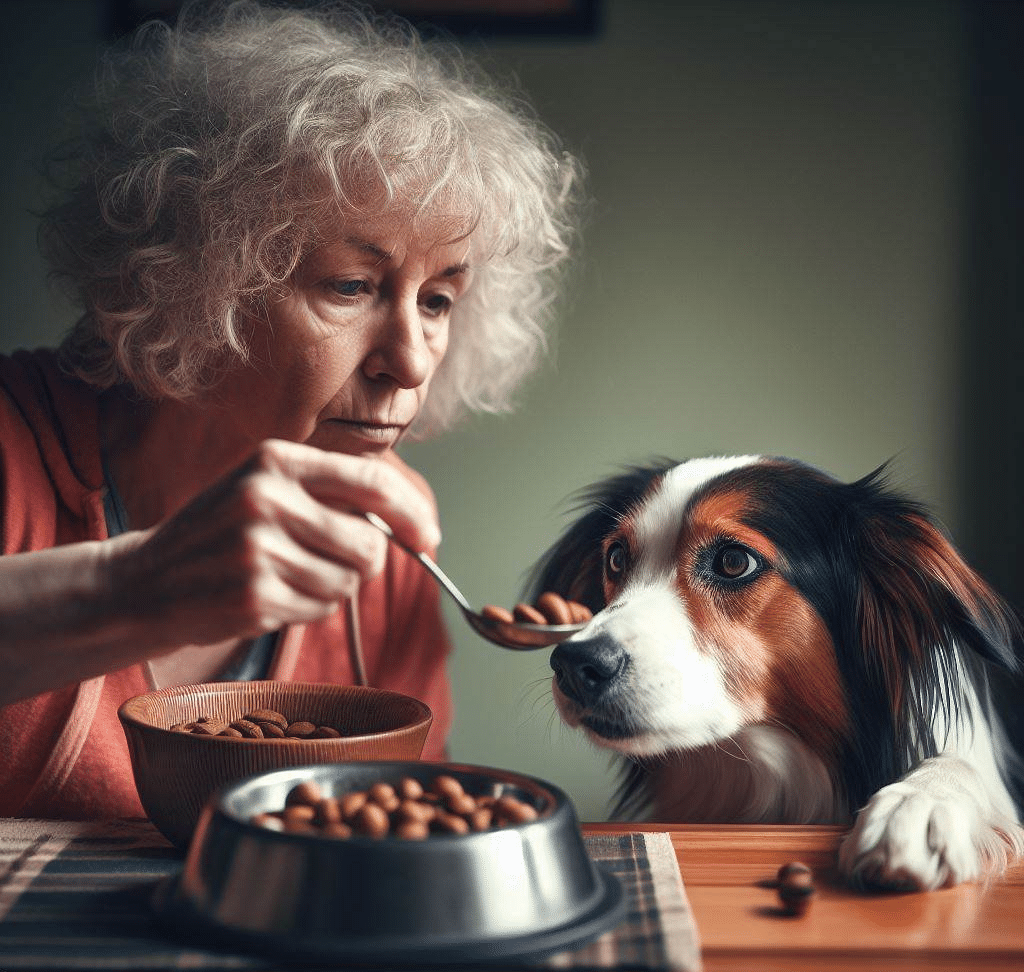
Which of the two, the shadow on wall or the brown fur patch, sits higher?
the shadow on wall

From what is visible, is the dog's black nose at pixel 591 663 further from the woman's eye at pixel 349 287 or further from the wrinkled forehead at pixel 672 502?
the woman's eye at pixel 349 287

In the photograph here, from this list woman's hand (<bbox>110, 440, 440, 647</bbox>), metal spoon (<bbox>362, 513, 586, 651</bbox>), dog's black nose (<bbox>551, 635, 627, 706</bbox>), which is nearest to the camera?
woman's hand (<bbox>110, 440, 440, 647</bbox>)

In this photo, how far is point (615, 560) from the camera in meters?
1.36

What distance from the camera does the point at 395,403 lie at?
134 cm

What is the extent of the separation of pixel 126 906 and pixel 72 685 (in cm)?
51

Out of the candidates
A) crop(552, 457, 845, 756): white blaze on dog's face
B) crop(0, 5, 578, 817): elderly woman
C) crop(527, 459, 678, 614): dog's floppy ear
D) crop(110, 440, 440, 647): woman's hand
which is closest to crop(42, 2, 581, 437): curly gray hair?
crop(0, 5, 578, 817): elderly woman

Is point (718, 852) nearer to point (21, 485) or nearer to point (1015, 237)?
point (21, 485)

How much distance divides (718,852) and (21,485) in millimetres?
902

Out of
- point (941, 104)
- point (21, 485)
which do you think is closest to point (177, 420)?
point (21, 485)

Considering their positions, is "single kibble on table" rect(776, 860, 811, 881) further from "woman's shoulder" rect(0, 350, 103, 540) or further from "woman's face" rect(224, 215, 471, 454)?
"woman's shoulder" rect(0, 350, 103, 540)

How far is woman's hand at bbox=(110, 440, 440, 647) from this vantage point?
75 centimetres

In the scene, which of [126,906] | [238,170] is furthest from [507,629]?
[238,170]

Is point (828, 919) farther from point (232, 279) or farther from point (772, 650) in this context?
point (232, 279)

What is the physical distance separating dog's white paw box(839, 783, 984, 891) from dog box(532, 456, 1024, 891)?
194mm
